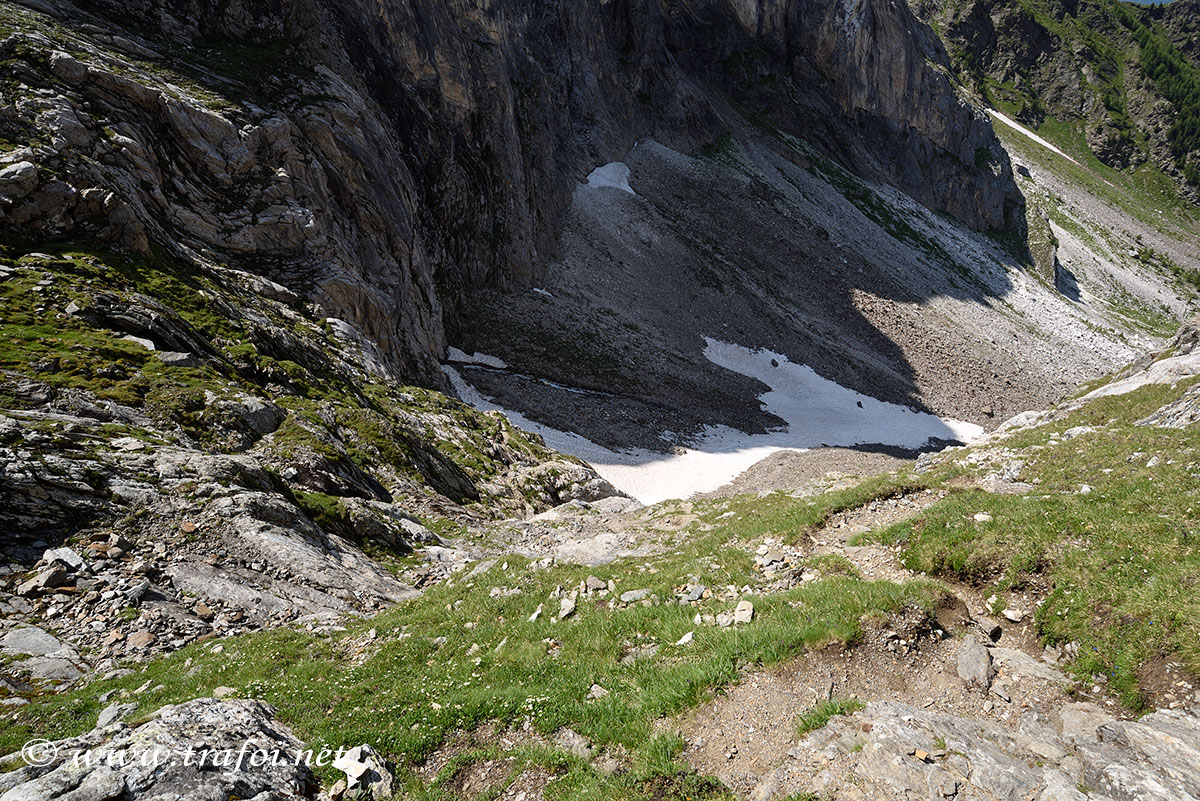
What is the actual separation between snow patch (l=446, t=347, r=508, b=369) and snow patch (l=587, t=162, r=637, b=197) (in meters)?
37.6

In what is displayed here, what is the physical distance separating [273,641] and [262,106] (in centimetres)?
3024

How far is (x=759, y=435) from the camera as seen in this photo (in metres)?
50.1

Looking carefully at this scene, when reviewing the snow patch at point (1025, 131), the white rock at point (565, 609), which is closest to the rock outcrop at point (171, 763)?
the white rock at point (565, 609)

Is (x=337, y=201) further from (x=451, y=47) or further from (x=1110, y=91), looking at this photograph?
(x=1110, y=91)

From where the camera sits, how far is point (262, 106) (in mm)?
29328

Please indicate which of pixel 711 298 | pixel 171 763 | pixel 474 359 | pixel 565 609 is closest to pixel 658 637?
pixel 565 609

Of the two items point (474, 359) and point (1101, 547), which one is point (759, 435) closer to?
point (474, 359)

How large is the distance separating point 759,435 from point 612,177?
46.9 metres

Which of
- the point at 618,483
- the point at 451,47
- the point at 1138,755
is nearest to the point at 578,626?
the point at 1138,755

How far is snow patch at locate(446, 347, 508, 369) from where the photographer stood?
4623 cm

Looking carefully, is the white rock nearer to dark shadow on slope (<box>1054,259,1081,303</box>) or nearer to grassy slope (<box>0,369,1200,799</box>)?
grassy slope (<box>0,369,1200,799</box>)

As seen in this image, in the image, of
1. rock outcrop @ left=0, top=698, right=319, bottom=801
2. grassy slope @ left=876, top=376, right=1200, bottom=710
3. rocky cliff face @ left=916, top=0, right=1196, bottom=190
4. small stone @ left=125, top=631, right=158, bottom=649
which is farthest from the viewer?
rocky cliff face @ left=916, top=0, right=1196, bottom=190

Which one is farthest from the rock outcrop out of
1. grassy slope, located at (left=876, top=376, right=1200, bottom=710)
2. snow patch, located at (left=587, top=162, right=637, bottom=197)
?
snow patch, located at (left=587, top=162, right=637, bottom=197)

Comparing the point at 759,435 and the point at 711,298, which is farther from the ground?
the point at 711,298
